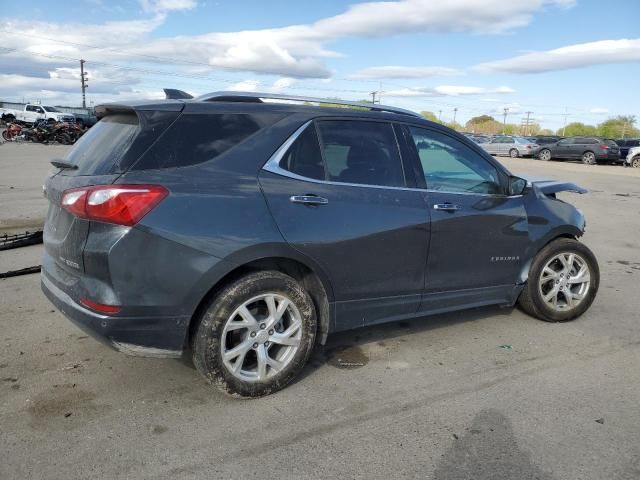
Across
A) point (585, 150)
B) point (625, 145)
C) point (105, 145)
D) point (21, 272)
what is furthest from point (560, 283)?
point (625, 145)

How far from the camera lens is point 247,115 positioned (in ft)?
11.1

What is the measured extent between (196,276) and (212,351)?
470 mm

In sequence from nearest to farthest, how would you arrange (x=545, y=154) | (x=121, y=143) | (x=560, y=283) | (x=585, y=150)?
(x=121, y=143) < (x=560, y=283) < (x=585, y=150) < (x=545, y=154)

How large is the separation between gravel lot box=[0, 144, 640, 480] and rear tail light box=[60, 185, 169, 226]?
1149mm

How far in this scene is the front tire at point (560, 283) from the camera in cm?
470

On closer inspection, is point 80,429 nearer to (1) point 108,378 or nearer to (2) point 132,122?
(1) point 108,378

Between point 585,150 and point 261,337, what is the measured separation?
32.9m

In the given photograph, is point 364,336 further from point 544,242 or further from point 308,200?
point 544,242

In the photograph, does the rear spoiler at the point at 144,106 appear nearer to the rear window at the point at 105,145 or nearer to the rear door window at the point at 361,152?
the rear window at the point at 105,145

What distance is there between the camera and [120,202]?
289cm

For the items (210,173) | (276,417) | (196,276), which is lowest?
(276,417)

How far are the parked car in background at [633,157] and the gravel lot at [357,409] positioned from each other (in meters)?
28.7

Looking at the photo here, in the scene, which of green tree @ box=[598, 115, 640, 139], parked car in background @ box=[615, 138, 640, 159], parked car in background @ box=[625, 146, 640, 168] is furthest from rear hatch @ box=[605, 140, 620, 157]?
green tree @ box=[598, 115, 640, 139]

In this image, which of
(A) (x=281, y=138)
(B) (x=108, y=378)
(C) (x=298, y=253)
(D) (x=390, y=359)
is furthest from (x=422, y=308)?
(B) (x=108, y=378)
